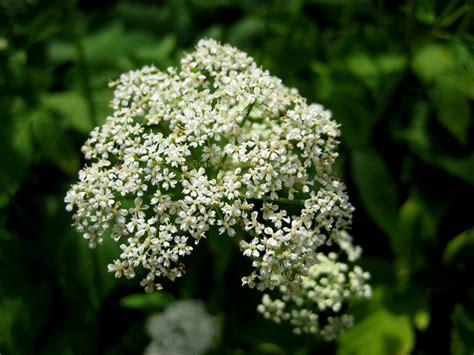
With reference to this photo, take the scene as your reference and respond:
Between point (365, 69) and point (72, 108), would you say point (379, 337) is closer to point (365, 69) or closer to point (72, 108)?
point (365, 69)

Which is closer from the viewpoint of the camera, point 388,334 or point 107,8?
point 388,334

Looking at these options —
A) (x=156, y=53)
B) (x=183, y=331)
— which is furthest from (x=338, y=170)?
(x=156, y=53)

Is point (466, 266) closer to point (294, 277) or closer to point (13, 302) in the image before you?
point (294, 277)

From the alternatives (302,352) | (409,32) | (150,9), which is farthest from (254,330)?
(150,9)

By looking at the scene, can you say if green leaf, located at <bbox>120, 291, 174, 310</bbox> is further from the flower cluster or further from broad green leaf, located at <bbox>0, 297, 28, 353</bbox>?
broad green leaf, located at <bbox>0, 297, 28, 353</bbox>

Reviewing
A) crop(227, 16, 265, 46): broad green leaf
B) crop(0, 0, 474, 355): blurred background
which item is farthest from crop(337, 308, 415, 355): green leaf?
crop(227, 16, 265, 46): broad green leaf
